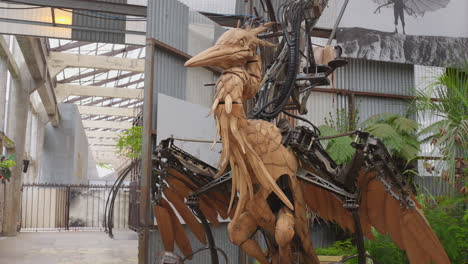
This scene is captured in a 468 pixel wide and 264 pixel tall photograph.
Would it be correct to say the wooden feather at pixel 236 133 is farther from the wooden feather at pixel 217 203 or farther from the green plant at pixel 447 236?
the green plant at pixel 447 236

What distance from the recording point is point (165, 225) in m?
4.81

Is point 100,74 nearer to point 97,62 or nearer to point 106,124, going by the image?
point 97,62

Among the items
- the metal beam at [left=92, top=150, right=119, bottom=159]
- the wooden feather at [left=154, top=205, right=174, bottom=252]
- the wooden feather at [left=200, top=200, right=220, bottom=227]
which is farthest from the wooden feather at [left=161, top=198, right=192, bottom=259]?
the metal beam at [left=92, top=150, right=119, bottom=159]

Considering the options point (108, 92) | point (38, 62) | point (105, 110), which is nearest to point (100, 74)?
point (108, 92)

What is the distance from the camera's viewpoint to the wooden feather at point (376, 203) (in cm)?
427

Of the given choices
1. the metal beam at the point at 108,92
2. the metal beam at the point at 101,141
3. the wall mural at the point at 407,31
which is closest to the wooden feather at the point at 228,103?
the wall mural at the point at 407,31

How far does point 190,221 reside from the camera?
5.18 metres

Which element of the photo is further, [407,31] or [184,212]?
[407,31]

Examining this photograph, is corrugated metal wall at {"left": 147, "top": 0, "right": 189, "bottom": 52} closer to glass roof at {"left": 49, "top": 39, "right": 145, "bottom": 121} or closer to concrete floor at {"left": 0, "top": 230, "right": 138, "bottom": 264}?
concrete floor at {"left": 0, "top": 230, "right": 138, "bottom": 264}

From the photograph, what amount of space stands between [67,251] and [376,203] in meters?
7.79

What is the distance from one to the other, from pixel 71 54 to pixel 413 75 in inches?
426

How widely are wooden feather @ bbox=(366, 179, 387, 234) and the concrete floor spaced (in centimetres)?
573

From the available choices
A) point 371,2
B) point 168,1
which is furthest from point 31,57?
point 371,2

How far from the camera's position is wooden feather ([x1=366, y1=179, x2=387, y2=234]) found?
427cm
